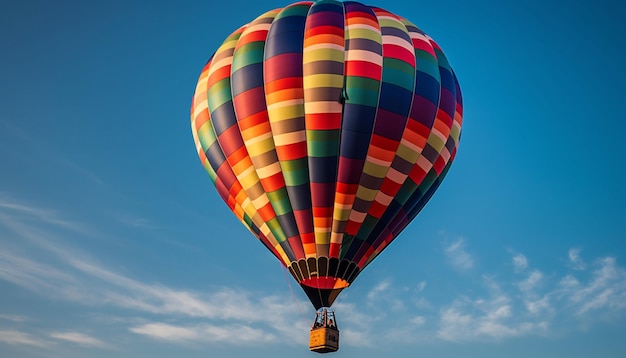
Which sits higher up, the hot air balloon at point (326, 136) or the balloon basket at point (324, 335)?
the hot air balloon at point (326, 136)

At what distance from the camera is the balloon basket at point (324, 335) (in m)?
17.9

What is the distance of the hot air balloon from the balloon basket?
3cm

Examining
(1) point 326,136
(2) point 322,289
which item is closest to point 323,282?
(2) point 322,289

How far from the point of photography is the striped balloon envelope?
18281 mm

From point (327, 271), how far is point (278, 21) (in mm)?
7078

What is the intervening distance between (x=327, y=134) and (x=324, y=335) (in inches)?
202

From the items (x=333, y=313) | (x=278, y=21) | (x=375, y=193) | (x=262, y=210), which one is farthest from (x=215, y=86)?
(x=333, y=313)

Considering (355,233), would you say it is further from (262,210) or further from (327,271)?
(262,210)

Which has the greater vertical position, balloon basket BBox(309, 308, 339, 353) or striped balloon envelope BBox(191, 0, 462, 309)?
striped balloon envelope BBox(191, 0, 462, 309)

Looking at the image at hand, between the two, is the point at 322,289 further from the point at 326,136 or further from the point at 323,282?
the point at 326,136

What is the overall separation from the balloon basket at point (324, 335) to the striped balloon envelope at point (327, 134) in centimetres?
40

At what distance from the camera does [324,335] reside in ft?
58.6

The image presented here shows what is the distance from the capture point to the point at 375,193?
18.7m

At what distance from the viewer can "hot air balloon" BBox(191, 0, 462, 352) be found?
18.3 meters
